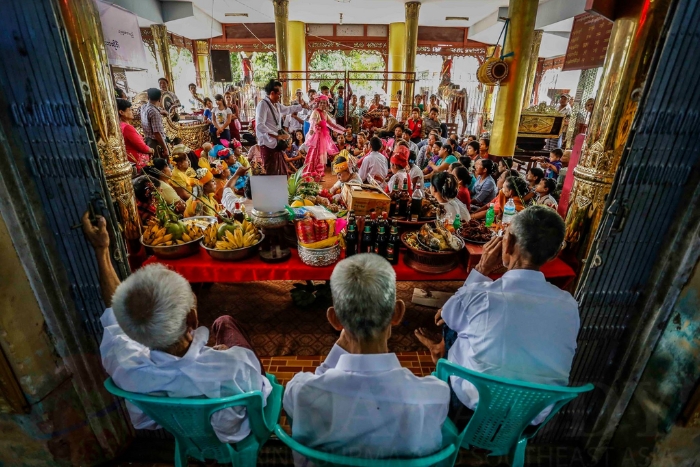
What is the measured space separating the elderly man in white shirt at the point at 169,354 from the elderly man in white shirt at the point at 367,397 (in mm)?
301

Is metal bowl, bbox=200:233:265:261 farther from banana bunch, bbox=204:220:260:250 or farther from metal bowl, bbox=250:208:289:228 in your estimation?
metal bowl, bbox=250:208:289:228

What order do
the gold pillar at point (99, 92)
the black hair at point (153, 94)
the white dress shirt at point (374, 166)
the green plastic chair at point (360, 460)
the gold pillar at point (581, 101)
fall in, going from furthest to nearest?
the gold pillar at point (581, 101)
the black hair at point (153, 94)
the white dress shirt at point (374, 166)
the gold pillar at point (99, 92)
the green plastic chair at point (360, 460)

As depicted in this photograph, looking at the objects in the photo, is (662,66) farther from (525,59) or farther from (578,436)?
(525,59)

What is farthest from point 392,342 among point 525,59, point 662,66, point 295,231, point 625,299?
point 525,59

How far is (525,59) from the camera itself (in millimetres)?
5898

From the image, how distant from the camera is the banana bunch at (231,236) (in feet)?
8.72

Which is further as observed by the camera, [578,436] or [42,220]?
[578,436]

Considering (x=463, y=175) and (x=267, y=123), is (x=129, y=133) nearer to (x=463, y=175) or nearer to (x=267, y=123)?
(x=267, y=123)

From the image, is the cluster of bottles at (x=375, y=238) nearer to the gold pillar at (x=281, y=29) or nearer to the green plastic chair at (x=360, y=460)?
the green plastic chair at (x=360, y=460)

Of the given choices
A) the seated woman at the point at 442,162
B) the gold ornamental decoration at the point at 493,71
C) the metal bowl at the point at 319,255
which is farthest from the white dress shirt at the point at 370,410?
the gold ornamental decoration at the point at 493,71

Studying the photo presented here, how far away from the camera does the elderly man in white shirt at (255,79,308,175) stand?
5.91 metres

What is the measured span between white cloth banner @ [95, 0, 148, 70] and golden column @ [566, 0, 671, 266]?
24.1 feet

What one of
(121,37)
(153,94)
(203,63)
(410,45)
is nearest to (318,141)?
(153,94)

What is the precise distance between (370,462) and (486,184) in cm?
409
